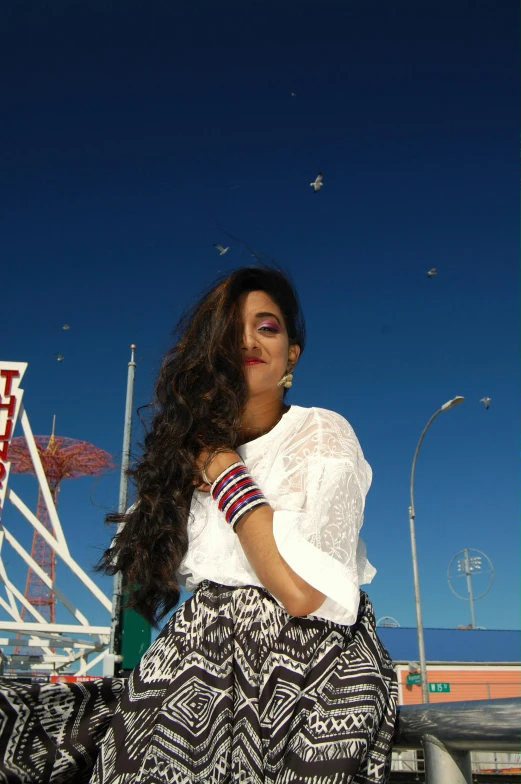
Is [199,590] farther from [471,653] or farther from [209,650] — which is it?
[471,653]

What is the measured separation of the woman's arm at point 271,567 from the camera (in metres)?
1.34

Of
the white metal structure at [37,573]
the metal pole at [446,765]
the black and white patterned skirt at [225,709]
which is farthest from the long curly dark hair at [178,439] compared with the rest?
the white metal structure at [37,573]

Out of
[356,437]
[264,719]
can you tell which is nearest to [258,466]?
[356,437]

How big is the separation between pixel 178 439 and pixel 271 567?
53cm

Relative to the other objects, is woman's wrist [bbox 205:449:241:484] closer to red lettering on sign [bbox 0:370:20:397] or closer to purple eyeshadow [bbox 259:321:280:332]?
purple eyeshadow [bbox 259:321:280:332]

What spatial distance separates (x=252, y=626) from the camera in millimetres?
1424

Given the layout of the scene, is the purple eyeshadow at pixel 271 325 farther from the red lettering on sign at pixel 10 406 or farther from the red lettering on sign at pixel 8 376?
the red lettering on sign at pixel 8 376

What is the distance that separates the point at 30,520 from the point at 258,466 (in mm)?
14160

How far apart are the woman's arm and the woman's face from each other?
18.9 inches

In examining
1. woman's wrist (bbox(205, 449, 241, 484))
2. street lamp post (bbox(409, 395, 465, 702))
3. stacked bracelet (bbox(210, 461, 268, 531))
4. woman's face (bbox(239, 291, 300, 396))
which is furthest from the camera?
street lamp post (bbox(409, 395, 465, 702))

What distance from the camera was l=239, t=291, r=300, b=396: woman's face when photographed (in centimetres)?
187

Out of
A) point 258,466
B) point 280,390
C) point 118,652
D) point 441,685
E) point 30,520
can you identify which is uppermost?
point 280,390

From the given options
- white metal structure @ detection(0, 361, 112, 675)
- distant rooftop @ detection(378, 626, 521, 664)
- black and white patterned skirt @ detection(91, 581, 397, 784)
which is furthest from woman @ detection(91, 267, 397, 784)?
distant rooftop @ detection(378, 626, 521, 664)

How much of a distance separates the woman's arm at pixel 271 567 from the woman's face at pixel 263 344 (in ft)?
1.57
